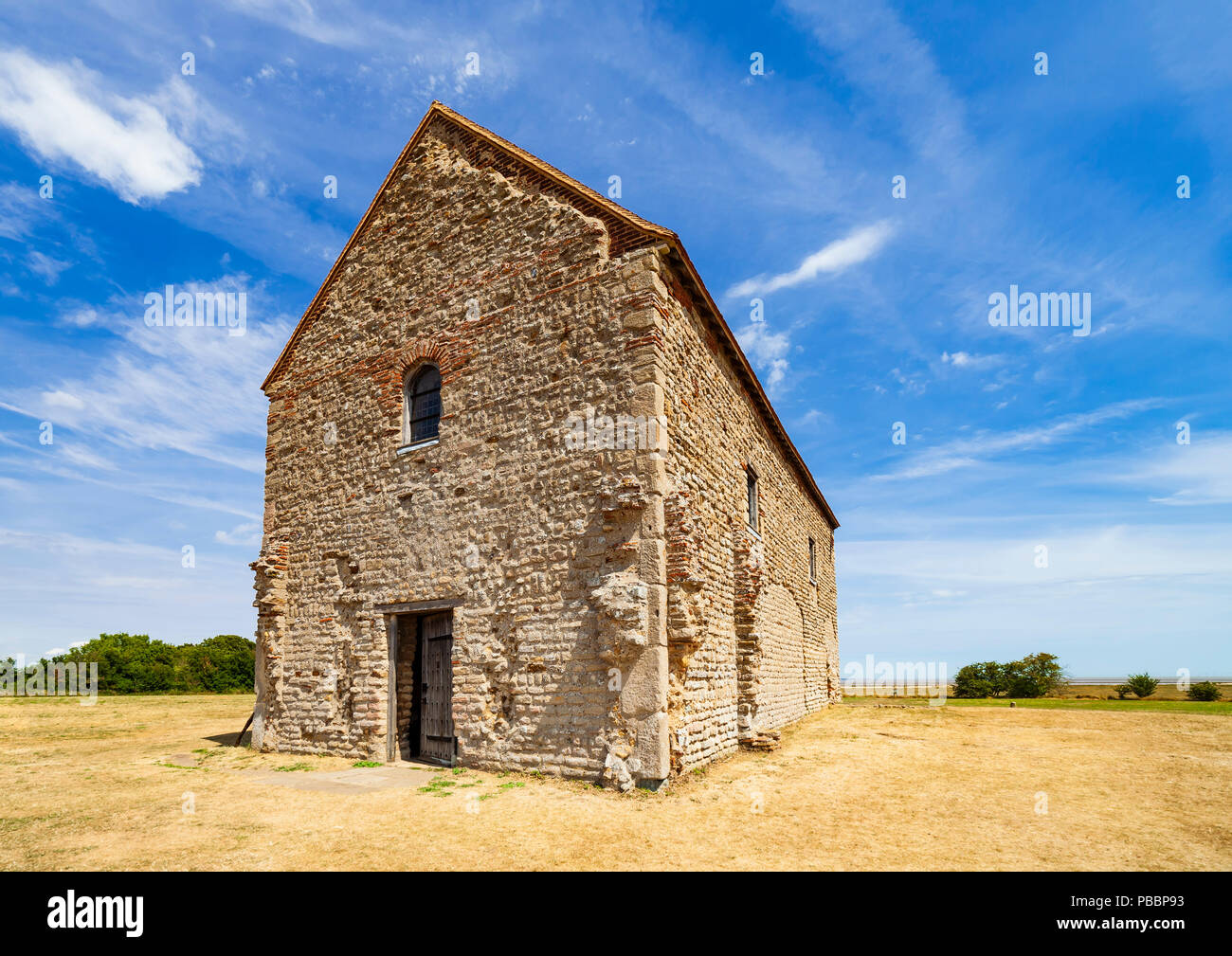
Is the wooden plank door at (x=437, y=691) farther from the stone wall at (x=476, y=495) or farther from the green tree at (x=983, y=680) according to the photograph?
the green tree at (x=983, y=680)

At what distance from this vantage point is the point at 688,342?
995cm

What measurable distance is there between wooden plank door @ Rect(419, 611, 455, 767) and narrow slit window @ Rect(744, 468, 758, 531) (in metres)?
6.40

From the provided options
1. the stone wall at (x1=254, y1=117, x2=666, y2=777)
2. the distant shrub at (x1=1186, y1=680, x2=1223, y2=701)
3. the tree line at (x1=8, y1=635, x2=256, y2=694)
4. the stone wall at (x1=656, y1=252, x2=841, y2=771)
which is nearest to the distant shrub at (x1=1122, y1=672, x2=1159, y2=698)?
the distant shrub at (x1=1186, y1=680, x2=1223, y2=701)

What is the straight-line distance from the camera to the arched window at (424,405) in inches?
424

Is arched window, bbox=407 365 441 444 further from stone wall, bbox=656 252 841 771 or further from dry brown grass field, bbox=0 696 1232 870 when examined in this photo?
dry brown grass field, bbox=0 696 1232 870

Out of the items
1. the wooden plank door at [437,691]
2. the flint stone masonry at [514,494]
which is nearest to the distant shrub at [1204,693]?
the flint stone masonry at [514,494]

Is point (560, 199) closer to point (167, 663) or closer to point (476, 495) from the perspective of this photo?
point (476, 495)

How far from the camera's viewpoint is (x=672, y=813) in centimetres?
667

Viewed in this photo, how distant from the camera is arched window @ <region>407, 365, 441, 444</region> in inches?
424

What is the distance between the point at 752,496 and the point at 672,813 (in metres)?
8.02

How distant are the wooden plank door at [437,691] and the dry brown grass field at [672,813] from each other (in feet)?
3.11

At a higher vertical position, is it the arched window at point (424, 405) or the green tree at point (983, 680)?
the arched window at point (424, 405)

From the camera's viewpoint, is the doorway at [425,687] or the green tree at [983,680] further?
the green tree at [983,680]
